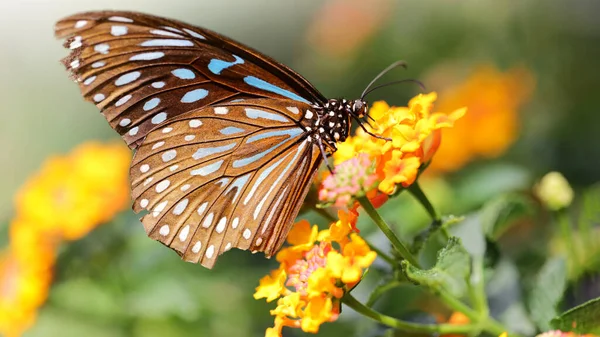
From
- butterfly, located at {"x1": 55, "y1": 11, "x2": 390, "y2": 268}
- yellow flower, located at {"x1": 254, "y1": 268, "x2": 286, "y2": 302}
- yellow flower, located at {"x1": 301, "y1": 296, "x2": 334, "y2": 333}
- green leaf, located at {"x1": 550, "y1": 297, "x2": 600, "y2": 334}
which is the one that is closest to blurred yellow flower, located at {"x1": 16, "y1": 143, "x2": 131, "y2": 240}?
butterfly, located at {"x1": 55, "y1": 11, "x2": 390, "y2": 268}

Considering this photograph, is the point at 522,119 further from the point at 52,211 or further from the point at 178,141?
the point at 52,211

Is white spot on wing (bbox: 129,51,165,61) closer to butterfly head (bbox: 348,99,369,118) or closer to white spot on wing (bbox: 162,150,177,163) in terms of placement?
white spot on wing (bbox: 162,150,177,163)

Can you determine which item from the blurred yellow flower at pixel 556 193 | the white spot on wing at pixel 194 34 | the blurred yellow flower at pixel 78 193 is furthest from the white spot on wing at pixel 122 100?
the blurred yellow flower at pixel 556 193

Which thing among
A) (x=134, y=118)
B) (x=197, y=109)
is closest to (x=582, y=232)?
(x=197, y=109)

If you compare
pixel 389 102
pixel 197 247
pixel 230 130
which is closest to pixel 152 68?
pixel 230 130

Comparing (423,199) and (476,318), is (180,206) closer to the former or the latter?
(423,199)
